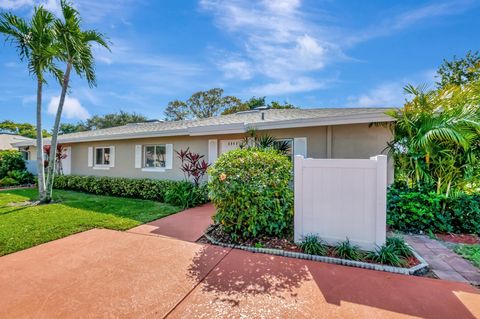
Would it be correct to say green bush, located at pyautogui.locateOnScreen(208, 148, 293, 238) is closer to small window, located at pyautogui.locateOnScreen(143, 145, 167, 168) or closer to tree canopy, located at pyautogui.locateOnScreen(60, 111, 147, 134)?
small window, located at pyautogui.locateOnScreen(143, 145, 167, 168)

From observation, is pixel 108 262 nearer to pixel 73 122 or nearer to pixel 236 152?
pixel 236 152

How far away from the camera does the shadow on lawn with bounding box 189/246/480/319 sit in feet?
7.65

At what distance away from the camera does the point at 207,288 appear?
264 centimetres

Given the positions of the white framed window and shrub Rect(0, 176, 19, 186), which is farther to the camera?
shrub Rect(0, 176, 19, 186)

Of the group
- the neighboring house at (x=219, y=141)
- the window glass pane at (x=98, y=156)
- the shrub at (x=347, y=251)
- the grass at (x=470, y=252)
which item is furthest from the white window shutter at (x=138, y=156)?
the grass at (x=470, y=252)

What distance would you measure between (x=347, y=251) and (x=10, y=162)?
19.3 meters

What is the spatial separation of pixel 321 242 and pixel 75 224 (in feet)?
18.0

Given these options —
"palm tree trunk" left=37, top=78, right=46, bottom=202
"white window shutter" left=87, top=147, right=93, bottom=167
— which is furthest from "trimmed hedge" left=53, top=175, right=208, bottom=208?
"palm tree trunk" left=37, top=78, right=46, bottom=202

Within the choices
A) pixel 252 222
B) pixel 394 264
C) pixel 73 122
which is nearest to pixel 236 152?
pixel 252 222

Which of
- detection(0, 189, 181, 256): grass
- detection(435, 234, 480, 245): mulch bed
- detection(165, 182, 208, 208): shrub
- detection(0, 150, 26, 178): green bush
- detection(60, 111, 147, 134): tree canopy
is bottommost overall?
detection(0, 189, 181, 256): grass

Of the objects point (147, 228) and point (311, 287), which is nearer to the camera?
point (311, 287)

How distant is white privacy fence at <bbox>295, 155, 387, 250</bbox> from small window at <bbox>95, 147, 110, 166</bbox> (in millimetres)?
10955

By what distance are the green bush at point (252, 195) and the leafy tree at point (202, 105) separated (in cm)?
2535

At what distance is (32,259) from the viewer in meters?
3.40
